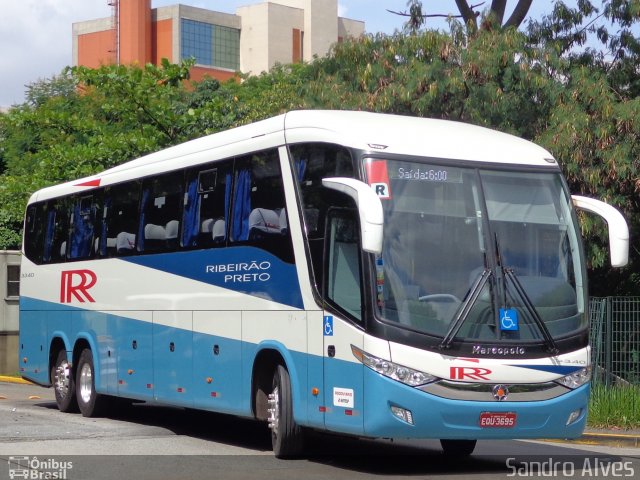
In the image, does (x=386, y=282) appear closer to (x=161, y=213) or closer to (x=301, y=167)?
(x=301, y=167)

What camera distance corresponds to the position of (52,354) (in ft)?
64.2

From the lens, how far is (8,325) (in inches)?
1190

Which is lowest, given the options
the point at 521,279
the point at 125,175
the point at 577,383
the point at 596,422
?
the point at 596,422

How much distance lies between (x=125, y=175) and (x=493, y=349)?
25.5ft

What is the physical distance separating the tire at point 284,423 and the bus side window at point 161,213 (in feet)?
10.7

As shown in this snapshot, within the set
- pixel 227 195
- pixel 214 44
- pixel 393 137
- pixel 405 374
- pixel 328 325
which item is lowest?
pixel 405 374

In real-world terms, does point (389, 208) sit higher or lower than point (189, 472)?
higher

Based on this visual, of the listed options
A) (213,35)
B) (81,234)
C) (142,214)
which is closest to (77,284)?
(81,234)

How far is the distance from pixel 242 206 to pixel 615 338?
7.58 meters

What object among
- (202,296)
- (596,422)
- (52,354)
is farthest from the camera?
(52,354)

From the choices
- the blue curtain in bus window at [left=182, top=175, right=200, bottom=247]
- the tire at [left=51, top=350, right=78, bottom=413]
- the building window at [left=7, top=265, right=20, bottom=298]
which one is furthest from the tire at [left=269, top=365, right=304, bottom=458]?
the building window at [left=7, top=265, right=20, bottom=298]

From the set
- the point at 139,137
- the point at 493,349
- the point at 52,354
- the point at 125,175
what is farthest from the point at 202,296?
the point at 139,137

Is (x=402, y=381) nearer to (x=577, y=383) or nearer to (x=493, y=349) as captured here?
(x=493, y=349)

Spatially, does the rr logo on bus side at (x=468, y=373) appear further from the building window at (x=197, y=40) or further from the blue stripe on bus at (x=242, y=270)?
the building window at (x=197, y=40)
